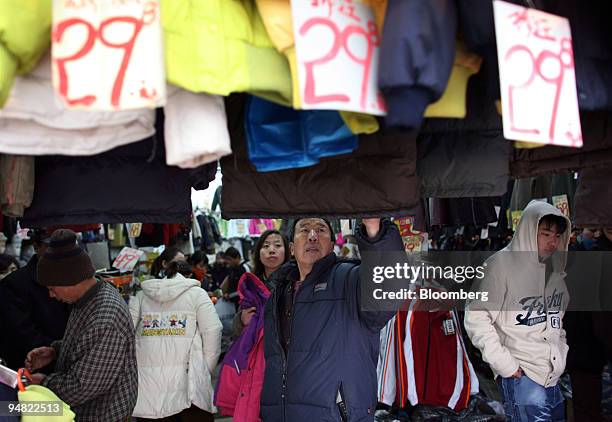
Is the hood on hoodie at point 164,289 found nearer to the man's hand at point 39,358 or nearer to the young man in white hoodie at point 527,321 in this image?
the man's hand at point 39,358

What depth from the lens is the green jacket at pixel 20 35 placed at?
3.48 feet

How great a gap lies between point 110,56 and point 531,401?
9.63 feet

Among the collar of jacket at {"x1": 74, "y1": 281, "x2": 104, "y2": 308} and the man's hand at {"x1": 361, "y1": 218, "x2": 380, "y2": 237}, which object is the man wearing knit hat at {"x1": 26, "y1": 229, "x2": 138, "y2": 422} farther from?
the man's hand at {"x1": 361, "y1": 218, "x2": 380, "y2": 237}

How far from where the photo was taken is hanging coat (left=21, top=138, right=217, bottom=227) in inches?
68.9

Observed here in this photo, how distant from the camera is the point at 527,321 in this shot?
3102mm

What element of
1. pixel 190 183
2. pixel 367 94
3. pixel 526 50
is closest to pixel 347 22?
pixel 367 94

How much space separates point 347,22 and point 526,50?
1.31ft

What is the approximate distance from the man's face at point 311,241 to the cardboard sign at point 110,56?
168cm

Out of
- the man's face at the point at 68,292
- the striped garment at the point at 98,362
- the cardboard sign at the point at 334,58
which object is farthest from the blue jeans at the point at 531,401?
the cardboard sign at the point at 334,58

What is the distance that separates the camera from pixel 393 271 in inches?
82.4

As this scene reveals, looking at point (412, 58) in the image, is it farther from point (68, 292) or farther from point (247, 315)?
point (247, 315)

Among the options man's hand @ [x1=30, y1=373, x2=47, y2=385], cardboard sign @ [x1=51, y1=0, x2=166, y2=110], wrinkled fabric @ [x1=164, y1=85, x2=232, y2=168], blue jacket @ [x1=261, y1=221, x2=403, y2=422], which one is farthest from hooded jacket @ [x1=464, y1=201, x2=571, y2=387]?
cardboard sign @ [x1=51, y1=0, x2=166, y2=110]

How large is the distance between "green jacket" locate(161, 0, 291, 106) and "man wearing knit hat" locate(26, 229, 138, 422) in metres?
1.69

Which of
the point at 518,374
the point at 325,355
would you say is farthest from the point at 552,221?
the point at 325,355
